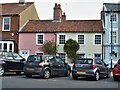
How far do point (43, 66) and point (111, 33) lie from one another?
2014cm

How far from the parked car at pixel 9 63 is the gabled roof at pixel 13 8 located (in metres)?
19.5

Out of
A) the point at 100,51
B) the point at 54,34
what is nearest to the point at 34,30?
the point at 54,34

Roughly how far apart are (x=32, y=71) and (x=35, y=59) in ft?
2.94

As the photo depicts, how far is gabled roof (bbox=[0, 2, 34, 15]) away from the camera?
132 feet

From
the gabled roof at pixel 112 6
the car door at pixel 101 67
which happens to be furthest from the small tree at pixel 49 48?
the car door at pixel 101 67

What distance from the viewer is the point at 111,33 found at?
36.7 metres

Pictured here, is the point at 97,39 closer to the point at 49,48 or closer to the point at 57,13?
the point at 49,48

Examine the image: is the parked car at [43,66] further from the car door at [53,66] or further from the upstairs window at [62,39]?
the upstairs window at [62,39]

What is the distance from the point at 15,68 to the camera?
20.7m

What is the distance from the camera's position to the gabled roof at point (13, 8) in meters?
40.3

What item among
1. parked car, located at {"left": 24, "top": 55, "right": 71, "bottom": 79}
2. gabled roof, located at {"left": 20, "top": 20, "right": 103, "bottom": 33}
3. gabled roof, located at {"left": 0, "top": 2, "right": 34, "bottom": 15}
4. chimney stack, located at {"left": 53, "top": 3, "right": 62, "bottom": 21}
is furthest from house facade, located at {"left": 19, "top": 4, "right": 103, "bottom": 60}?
parked car, located at {"left": 24, "top": 55, "right": 71, "bottom": 79}

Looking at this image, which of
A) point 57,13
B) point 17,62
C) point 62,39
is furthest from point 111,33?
point 17,62

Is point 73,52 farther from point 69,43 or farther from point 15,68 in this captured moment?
point 15,68

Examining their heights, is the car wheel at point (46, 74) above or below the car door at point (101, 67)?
below
